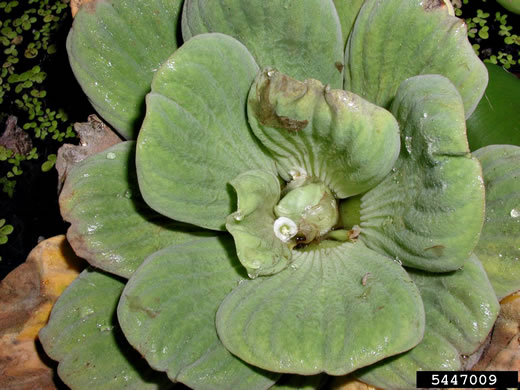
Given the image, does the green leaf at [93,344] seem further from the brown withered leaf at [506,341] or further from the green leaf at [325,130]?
the brown withered leaf at [506,341]

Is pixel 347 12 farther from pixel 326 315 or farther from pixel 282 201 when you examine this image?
pixel 326 315

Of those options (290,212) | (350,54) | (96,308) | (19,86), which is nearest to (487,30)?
(350,54)

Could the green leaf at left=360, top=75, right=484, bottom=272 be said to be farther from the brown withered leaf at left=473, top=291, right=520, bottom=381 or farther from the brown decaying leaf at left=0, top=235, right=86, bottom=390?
the brown decaying leaf at left=0, top=235, right=86, bottom=390

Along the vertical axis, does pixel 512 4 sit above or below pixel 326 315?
above

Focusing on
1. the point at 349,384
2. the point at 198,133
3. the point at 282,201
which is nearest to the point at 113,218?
the point at 198,133

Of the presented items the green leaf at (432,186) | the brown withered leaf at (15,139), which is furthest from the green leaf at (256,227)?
the brown withered leaf at (15,139)

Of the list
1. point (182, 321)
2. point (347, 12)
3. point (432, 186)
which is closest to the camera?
point (432, 186)

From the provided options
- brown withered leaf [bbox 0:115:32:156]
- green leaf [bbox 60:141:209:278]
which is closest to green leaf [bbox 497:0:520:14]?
green leaf [bbox 60:141:209:278]
